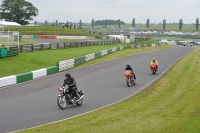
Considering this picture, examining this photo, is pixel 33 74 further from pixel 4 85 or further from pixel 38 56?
pixel 38 56

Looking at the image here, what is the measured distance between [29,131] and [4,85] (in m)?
12.1

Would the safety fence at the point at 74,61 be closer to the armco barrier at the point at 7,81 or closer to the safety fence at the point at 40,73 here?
the safety fence at the point at 40,73

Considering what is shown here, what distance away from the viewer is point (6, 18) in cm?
11456

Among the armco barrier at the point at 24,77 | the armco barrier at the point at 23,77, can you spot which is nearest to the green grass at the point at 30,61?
the armco barrier at the point at 23,77

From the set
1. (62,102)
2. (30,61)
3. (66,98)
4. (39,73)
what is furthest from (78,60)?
(62,102)

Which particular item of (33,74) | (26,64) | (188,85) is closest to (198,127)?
(188,85)

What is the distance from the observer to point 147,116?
1439 centimetres

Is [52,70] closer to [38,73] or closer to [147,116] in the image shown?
[38,73]

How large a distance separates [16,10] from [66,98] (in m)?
102

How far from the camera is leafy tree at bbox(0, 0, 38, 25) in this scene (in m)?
115

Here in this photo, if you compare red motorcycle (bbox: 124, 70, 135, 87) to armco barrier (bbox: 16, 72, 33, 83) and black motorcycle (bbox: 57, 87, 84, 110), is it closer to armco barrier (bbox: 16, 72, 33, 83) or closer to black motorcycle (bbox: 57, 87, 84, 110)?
armco barrier (bbox: 16, 72, 33, 83)

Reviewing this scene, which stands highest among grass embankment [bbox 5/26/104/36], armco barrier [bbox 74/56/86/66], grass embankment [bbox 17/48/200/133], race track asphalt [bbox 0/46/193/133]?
grass embankment [bbox 5/26/104/36]

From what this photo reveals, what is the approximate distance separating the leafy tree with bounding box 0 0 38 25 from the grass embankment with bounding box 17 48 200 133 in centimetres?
9749

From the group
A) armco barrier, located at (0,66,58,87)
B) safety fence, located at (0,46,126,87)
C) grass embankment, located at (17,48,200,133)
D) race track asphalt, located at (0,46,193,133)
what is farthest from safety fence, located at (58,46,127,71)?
grass embankment, located at (17,48,200,133)
